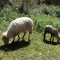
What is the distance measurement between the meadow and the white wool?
659 millimetres

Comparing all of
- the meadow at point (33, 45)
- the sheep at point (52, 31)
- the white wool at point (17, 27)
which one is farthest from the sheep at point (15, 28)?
the sheep at point (52, 31)

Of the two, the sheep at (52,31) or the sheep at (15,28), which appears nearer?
the sheep at (15,28)

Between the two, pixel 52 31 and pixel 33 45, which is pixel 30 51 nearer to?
pixel 33 45

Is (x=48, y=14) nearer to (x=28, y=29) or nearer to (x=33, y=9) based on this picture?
(x=33, y=9)

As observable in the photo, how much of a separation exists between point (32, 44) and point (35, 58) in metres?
1.73

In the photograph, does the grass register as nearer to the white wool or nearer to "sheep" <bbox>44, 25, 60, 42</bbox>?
the white wool

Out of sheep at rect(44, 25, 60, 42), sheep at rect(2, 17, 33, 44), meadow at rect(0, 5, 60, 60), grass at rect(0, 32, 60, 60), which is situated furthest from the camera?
sheep at rect(44, 25, 60, 42)

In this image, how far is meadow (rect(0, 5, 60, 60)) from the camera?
43.0 ft

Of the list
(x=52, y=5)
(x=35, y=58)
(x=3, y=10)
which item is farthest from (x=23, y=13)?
(x=35, y=58)

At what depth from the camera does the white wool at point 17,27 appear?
13.9m

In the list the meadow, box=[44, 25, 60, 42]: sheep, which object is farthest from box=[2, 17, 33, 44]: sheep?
box=[44, 25, 60, 42]: sheep

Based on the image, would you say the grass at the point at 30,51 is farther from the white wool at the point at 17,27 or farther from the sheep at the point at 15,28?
the white wool at the point at 17,27

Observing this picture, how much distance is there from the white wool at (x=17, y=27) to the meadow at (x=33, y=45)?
0.66 meters

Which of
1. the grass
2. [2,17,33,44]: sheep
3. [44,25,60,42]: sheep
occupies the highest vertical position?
[2,17,33,44]: sheep
